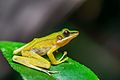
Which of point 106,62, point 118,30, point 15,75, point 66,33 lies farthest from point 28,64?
point 118,30

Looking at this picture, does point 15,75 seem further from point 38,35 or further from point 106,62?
point 106,62

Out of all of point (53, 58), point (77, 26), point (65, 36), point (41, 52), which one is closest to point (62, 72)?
point (53, 58)

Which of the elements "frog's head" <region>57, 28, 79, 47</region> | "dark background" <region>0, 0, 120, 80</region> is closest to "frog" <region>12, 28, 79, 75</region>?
"frog's head" <region>57, 28, 79, 47</region>

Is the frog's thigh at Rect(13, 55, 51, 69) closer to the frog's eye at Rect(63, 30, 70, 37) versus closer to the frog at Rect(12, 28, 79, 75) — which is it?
the frog at Rect(12, 28, 79, 75)

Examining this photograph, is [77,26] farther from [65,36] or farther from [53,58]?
[53,58]

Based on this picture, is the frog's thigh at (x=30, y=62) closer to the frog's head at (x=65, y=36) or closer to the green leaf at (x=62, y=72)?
the green leaf at (x=62, y=72)
